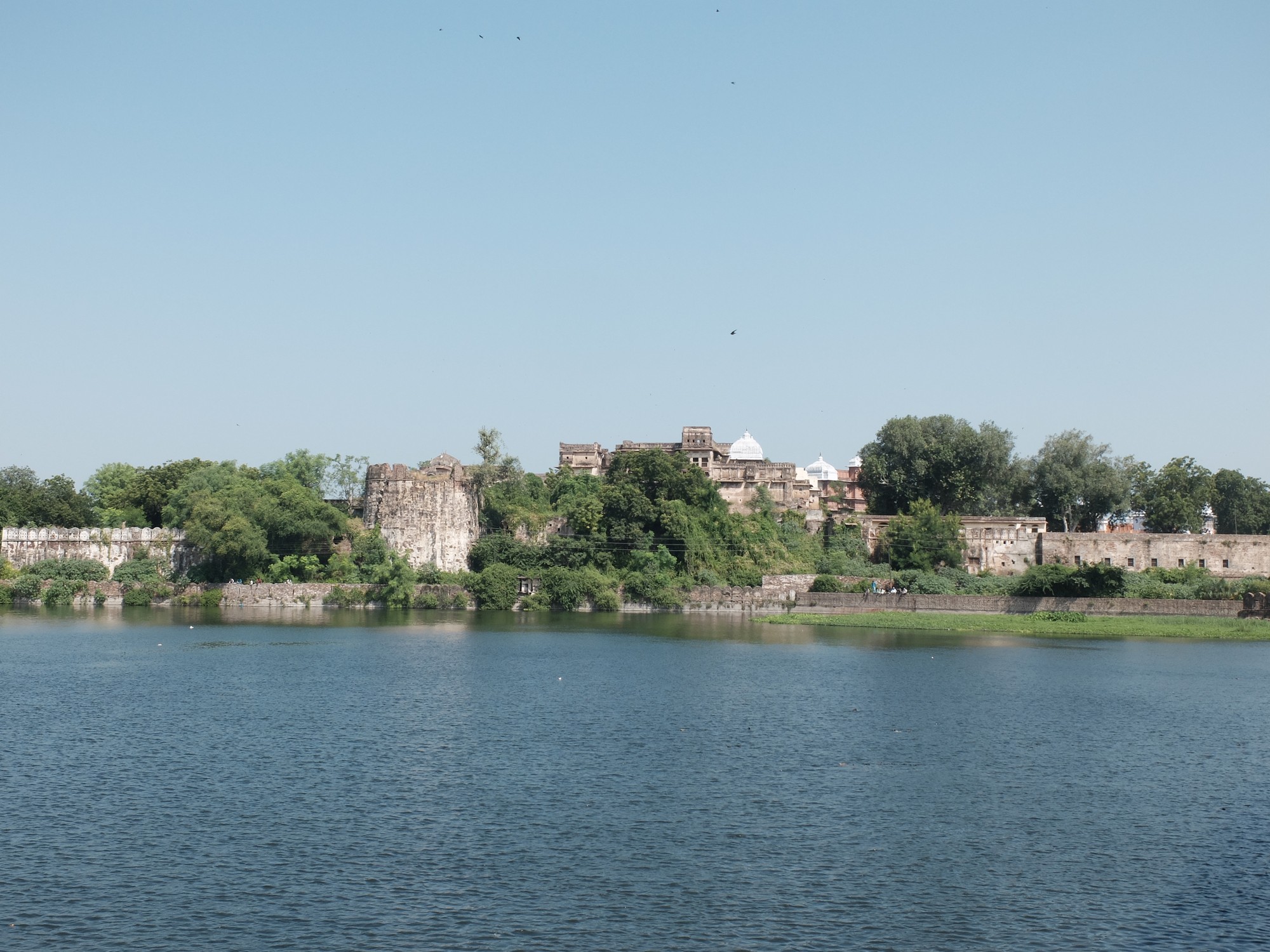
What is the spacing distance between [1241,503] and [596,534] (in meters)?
52.4

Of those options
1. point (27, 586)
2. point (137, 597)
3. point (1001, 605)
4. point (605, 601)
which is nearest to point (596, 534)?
point (605, 601)

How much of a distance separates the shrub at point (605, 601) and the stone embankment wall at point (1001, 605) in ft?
27.9

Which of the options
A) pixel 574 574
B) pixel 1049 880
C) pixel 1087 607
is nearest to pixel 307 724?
pixel 1049 880

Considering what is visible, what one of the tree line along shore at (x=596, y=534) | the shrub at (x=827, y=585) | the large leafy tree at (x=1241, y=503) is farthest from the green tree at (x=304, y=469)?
the large leafy tree at (x=1241, y=503)

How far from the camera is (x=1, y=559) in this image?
6103 centimetres

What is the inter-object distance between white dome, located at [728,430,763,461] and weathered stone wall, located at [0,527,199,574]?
1516 inches

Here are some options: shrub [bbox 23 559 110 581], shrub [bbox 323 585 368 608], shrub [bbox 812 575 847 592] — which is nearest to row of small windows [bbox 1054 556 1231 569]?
shrub [bbox 812 575 847 592]

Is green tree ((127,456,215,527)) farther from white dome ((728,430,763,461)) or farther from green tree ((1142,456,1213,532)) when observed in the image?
green tree ((1142,456,1213,532))

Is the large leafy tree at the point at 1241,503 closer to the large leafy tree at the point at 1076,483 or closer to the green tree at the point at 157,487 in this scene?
the large leafy tree at the point at 1076,483

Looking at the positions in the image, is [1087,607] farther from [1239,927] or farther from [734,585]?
[1239,927]

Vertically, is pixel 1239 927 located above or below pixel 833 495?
below

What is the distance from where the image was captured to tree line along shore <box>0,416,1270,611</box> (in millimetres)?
57250

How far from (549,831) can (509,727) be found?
7714 millimetres

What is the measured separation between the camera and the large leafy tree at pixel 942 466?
7181 centimetres
